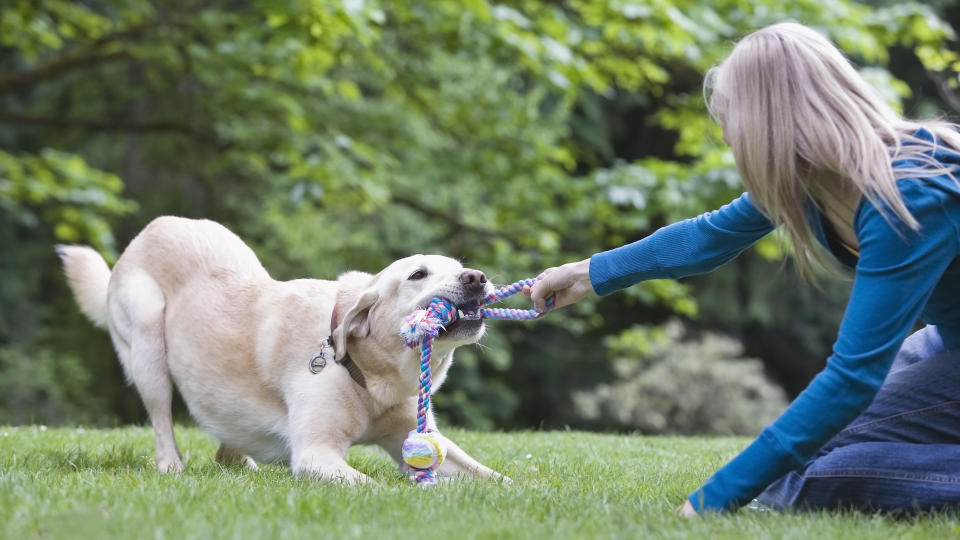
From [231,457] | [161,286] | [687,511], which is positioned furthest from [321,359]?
[687,511]

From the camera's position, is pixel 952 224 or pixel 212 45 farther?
pixel 212 45

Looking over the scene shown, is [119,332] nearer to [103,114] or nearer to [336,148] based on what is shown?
[336,148]

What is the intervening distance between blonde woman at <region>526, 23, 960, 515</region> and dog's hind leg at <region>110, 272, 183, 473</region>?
116 inches

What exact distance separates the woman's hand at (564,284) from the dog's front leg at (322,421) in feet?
3.30

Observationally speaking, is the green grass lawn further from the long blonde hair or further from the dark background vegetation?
the dark background vegetation

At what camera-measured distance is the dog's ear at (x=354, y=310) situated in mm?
4625

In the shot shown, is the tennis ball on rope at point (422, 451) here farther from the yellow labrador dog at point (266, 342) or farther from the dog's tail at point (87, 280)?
the dog's tail at point (87, 280)

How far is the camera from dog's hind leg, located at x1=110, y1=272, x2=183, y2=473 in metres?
5.27

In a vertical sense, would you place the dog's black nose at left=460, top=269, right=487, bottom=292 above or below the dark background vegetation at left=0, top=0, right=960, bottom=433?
above

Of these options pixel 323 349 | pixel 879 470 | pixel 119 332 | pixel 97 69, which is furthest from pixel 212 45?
pixel 879 470

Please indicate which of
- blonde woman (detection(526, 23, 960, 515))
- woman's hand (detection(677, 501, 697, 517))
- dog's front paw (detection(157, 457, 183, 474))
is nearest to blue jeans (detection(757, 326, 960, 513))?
blonde woman (detection(526, 23, 960, 515))

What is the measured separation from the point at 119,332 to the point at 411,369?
1.90 m

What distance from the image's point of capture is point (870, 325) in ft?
10.1

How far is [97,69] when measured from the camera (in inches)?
552
